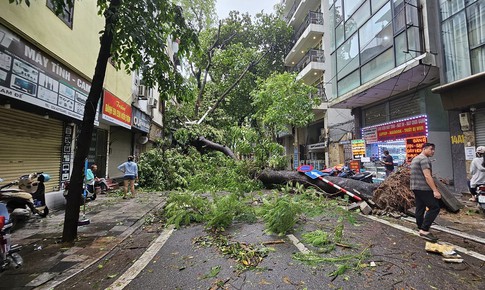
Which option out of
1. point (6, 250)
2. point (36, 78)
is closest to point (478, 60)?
point (6, 250)

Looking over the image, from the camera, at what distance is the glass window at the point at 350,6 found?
1298cm

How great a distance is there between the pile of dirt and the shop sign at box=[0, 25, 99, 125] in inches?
364

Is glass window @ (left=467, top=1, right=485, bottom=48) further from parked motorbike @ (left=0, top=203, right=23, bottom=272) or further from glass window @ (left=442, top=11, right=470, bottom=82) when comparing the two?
parked motorbike @ (left=0, top=203, right=23, bottom=272)

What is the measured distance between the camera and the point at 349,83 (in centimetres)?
1351

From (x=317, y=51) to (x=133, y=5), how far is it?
19077 mm

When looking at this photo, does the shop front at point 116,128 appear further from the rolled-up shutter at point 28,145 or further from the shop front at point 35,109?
the rolled-up shutter at point 28,145

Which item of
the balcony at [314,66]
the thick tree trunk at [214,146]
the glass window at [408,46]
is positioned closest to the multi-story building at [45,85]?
the thick tree trunk at [214,146]

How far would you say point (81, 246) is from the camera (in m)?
4.45

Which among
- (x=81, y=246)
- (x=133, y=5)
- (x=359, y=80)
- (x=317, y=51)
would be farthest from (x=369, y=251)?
(x=317, y=51)

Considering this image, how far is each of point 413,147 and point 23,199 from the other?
13647mm

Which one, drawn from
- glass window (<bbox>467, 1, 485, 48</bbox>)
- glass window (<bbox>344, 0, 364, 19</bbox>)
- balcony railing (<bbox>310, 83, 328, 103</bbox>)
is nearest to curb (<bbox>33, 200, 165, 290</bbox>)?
glass window (<bbox>467, 1, 485, 48</bbox>)

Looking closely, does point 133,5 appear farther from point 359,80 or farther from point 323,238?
point 359,80

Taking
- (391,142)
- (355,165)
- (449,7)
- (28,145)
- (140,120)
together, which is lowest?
(355,165)

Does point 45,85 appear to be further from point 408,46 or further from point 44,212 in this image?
point 408,46
